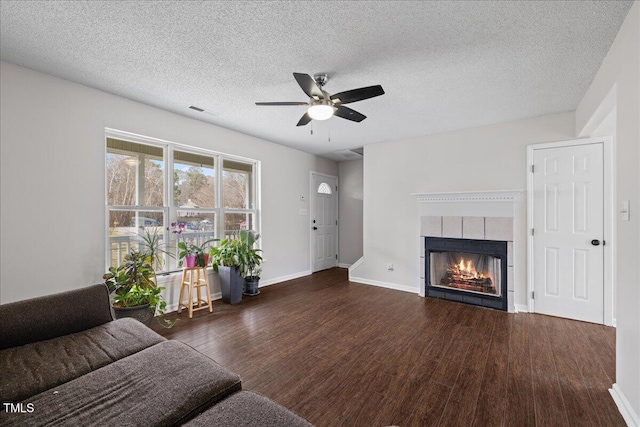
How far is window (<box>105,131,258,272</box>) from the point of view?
10.2ft

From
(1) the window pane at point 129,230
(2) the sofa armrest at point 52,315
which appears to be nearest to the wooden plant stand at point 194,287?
(1) the window pane at point 129,230

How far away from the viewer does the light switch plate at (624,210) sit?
1667 mm

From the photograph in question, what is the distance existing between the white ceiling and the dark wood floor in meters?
2.57

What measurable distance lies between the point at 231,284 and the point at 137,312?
1.26 metres

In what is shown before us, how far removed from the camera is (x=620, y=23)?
179 centimetres

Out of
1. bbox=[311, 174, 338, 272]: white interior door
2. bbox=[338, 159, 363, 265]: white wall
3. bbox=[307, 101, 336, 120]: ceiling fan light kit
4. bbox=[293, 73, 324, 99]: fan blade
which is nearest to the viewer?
bbox=[293, 73, 324, 99]: fan blade

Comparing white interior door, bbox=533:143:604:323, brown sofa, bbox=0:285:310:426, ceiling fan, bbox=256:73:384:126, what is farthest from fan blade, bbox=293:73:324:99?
white interior door, bbox=533:143:604:323

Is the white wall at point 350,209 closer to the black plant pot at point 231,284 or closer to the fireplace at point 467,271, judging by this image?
the fireplace at point 467,271

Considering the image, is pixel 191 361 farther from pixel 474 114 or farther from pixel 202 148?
pixel 474 114

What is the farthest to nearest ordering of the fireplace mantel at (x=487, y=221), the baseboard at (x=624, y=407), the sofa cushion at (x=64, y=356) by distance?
the fireplace mantel at (x=487, y=221), the baseboard at (x=624, y=407), the sofa cushion at (x=64, y=356)

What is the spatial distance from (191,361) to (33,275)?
86.0 inches

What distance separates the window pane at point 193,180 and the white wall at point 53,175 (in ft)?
1.39

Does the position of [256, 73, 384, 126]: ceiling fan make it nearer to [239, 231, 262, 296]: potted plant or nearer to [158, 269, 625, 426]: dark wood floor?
[158, 269, 625, 426]: dark wood floor

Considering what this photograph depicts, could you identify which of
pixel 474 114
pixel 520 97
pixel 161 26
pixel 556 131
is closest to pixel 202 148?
pixel 161 26
